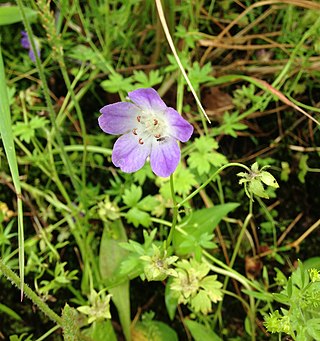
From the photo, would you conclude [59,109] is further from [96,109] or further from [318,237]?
[318,237]

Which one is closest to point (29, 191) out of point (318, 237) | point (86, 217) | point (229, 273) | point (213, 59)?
point (86, 217)

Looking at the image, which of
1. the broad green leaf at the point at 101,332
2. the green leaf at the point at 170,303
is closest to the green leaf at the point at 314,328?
the green leaf at the point at 170,303

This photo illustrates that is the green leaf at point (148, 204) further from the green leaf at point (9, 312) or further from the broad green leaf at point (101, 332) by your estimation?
the green leaf at point (9, 312)

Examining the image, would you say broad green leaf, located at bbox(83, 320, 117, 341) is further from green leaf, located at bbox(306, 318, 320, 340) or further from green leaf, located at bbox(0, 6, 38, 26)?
green leaf, located at bbox(0, 6, 38, 26)

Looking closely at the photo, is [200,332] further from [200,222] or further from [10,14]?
[10,14]

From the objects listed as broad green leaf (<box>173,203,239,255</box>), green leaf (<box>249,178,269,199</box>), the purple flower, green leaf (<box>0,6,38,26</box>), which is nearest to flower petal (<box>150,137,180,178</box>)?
the purple flower

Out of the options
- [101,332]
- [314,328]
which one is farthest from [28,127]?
[314,328]
